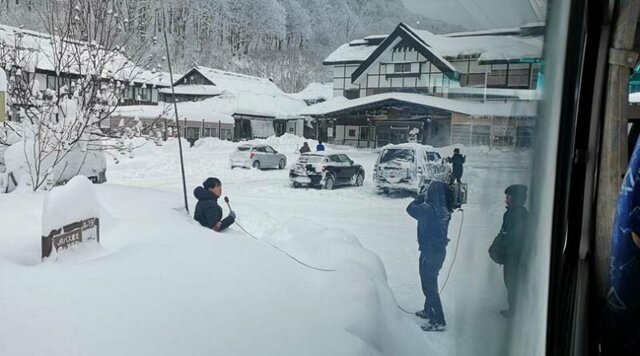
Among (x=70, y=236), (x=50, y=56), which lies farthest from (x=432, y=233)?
(x=50, y=56)

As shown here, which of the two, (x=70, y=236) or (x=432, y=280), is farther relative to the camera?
(x=432, y=280)

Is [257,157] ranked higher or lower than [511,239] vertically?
higher

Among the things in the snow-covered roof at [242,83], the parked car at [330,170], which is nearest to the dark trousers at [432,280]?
the parked car at [330,170]

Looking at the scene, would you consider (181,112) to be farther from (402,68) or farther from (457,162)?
(457,162)

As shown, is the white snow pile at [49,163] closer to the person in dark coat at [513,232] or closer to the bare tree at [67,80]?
the bare tree at [67,80]

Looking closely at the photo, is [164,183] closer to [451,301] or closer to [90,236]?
[90,236]
